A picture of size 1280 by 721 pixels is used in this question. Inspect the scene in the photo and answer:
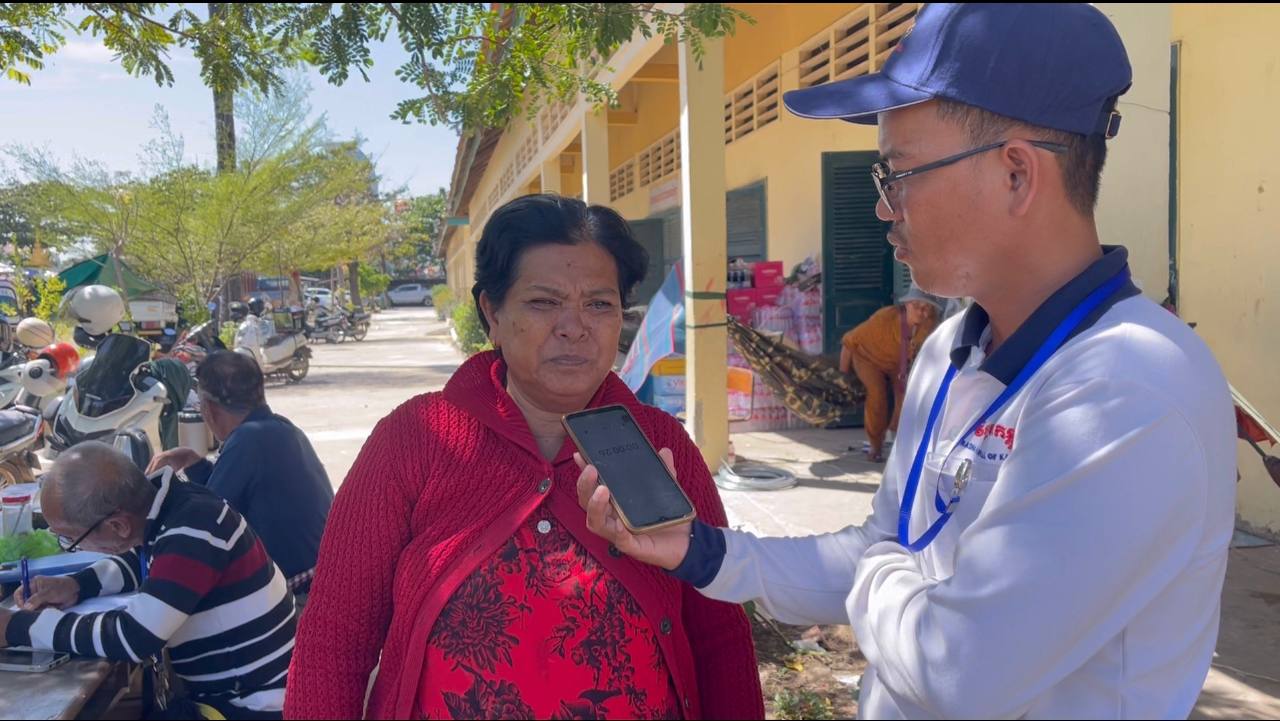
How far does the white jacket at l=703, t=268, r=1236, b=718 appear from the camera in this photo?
94cm

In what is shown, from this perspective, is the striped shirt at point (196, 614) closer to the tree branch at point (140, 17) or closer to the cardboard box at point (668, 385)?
the tree branch at point (140, 17)

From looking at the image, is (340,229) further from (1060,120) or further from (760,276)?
(1060,120)

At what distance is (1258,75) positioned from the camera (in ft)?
14.9

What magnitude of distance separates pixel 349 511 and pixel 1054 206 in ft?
4.22

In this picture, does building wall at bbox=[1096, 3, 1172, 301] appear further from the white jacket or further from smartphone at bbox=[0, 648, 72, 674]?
smartphone at bbox=[0, 648, 72, 674]

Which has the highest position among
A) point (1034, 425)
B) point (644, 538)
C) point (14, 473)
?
point (1034, 425)

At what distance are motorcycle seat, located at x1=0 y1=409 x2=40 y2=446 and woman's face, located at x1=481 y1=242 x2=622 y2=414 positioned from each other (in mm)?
4943

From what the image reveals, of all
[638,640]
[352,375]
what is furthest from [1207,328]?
[352,375]

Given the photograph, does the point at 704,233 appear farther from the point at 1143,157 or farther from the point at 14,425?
the point at 14,425

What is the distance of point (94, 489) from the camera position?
254cm

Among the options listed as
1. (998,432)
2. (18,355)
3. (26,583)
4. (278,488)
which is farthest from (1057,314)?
(18,355)

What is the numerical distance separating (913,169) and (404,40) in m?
2.62

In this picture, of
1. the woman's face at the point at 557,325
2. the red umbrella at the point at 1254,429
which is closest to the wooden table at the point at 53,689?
the woman's face at the point at 557,325

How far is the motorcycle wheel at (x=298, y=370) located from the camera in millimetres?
14539
